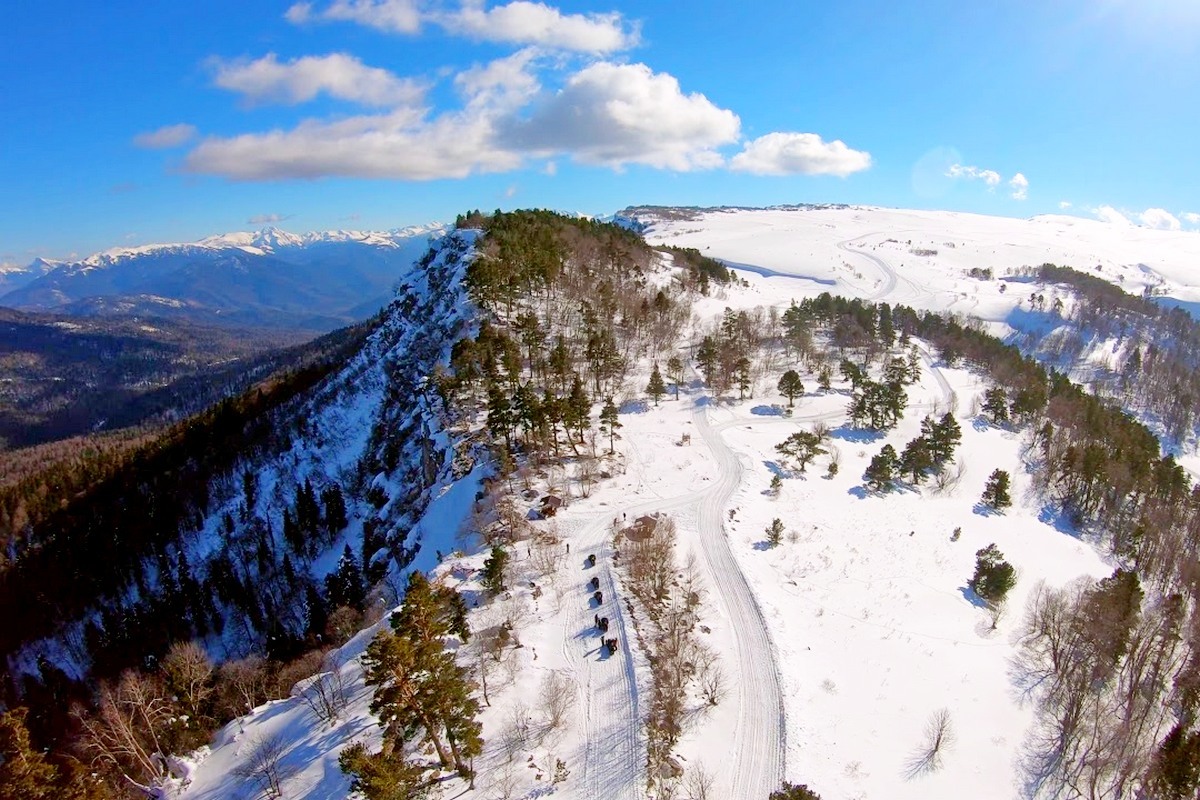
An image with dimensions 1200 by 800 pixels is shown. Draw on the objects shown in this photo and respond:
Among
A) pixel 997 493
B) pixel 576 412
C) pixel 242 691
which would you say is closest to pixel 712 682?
pixel 242 691

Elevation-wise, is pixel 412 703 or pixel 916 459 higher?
pixel 412 703

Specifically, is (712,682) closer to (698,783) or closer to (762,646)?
(762,646)

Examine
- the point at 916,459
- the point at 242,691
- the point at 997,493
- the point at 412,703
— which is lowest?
the point at 242,691

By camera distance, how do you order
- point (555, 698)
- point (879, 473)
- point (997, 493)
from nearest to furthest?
point (555, 698), point (879, 473), point (997, 493)

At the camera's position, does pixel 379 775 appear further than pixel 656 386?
No

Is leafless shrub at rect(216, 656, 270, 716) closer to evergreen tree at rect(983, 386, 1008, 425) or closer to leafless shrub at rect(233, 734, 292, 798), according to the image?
leafless shrub at rect(233, 734, 292, 798)

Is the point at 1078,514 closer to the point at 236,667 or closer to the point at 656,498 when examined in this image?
the point at 656,498

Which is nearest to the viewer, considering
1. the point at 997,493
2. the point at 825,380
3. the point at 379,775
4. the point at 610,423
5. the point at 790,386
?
the point at 379,775

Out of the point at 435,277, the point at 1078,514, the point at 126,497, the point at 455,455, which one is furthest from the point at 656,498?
the point at 126,497
